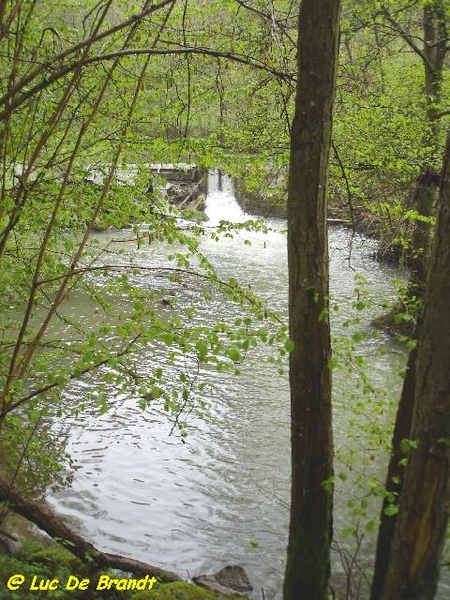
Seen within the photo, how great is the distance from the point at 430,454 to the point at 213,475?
4210 millimetres

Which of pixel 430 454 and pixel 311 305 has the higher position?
pixel 311 305

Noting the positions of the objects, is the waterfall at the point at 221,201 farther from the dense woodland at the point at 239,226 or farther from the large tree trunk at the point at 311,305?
the large tree trunk at the point at 311,305

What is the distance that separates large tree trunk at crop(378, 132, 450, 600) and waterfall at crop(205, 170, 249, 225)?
714 inches

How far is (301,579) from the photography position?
3453mm

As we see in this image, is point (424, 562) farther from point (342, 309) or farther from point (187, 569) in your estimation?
point (342, 309)

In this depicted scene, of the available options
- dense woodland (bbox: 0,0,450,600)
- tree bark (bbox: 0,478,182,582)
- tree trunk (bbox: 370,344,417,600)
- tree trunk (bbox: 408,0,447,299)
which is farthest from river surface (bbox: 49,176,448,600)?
tree trunk (bbox: 408,0,447,299)

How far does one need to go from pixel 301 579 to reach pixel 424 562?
108cm

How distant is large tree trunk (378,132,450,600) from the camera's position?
2.44m

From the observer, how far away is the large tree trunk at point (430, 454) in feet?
8.01

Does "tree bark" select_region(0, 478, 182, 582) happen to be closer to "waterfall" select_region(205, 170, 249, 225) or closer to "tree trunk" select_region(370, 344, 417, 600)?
"tree trunk" select_region(370, 344, 417, 600)

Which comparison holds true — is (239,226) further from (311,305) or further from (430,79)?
(430,79)

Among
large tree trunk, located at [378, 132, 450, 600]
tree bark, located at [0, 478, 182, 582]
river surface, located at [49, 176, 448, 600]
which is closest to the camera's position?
large tree trunk, located at [378, 132, 450, 600]

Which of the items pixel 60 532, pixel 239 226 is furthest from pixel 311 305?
pixel 60 532

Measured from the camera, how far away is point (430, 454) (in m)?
2.50
